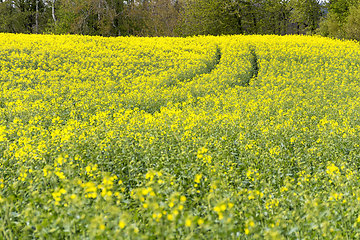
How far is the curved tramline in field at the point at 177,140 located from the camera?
289 centimetres

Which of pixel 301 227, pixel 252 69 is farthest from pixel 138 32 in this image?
pixel 301 227

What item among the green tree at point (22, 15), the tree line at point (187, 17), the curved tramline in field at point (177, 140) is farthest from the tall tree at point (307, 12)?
the green tree at point (22, 15)

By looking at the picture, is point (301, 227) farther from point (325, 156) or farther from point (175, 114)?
point (175, 114)

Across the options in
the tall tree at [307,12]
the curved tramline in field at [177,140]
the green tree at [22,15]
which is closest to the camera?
the curved tramline in field at [177,140]

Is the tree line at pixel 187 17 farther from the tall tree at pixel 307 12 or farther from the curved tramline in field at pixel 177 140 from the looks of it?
the curved tramline in field at pixel 177 140

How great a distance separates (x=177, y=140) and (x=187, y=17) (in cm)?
3302

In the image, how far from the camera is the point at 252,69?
16125mm

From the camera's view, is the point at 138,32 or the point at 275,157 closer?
the point at 275,157

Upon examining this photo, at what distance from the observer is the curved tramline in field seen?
289cm

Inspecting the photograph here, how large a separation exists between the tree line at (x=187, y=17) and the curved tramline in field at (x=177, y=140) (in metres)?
12.1

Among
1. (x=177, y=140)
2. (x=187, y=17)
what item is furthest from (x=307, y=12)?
(x=177, y=140)

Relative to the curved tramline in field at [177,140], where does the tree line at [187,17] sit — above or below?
above

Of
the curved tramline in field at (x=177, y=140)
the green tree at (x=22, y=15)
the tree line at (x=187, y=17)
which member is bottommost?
the curved tramline in field at (x=177, y=140)

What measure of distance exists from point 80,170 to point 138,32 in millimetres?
36148
